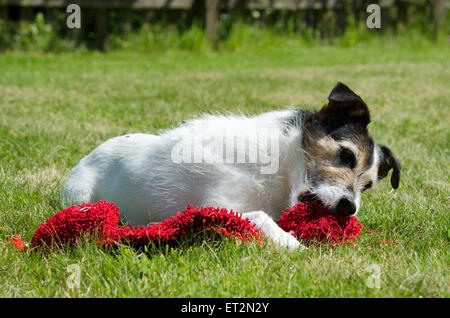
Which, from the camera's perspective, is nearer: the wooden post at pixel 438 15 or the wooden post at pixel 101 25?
→ the wooden post at pixel 101 25

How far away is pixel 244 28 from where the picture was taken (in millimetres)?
13680

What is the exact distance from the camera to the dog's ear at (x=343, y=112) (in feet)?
10.1

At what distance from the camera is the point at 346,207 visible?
2.86 m

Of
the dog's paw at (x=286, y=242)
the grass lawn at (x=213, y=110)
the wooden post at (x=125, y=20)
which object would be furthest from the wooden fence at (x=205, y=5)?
the dog's paw at (x=286, y=242)

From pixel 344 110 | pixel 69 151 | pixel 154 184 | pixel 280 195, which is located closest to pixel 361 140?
pixel 344 110

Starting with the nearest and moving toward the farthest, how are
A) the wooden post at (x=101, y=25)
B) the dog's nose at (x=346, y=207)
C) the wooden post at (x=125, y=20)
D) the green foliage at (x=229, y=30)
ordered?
1. the dog's nose at (x=346, y=207)
2. the green foliage at (x=229, y=30)
3. the wooden post at (x=101, y=25)
4. the wooden post at (x=125, y=20)

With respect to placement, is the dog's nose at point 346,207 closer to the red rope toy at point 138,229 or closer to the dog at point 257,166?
the dog at point 257,166

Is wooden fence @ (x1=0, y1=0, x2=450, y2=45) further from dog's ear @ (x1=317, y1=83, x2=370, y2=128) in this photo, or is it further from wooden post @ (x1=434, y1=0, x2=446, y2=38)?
dog's ear @ (x1=317, y1=83, x2=370, y2=128)

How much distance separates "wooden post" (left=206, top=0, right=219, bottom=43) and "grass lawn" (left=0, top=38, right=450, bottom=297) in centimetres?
72

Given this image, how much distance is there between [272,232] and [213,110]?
12.2 feet

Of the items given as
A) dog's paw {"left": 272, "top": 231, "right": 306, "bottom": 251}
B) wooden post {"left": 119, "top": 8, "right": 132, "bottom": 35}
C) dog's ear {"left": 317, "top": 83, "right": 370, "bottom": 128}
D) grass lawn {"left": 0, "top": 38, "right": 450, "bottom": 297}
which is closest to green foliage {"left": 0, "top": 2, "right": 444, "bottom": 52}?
A: wooden post {"left": 119, "top": 8, "right": 132, "bottom": 35}

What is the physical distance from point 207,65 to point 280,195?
8.63m

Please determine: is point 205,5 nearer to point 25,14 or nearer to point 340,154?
point 25,14
